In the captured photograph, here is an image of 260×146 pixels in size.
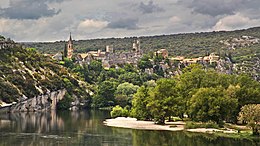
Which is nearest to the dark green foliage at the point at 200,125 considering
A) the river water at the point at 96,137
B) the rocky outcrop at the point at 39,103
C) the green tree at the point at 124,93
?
the river water at the point at 96,137

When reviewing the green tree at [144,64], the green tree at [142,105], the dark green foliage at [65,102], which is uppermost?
the green tree at [144,64]

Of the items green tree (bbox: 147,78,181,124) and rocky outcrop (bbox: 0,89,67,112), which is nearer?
green tree (bbox: 147,78,181,124)

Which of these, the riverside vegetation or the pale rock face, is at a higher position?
the riverside vegetation

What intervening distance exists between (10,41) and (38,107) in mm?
32837

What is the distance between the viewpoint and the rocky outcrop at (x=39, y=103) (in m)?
122

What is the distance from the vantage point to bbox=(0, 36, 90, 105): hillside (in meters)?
126

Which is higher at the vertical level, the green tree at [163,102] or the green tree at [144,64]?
the green tree at [144,64]

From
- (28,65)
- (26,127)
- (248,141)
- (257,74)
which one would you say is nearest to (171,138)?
(248,141)

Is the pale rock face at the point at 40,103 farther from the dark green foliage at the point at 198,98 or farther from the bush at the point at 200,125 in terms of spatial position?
the bush at the point at 200,125

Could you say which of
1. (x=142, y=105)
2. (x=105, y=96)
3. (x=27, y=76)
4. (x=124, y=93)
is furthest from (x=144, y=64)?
(x=142, y=105)

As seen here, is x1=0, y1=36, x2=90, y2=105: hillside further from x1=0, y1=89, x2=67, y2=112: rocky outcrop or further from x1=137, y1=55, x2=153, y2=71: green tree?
x1=137, y1=55, x2=153, y2=71: green tree

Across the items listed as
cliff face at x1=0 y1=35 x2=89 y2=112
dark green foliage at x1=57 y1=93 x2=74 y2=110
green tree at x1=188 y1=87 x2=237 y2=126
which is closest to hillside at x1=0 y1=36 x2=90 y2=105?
cliff face at x1=0 y1=35 x2=89 y2=112

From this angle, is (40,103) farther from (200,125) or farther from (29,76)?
(200,125)

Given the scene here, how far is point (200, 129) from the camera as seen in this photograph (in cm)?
7850
